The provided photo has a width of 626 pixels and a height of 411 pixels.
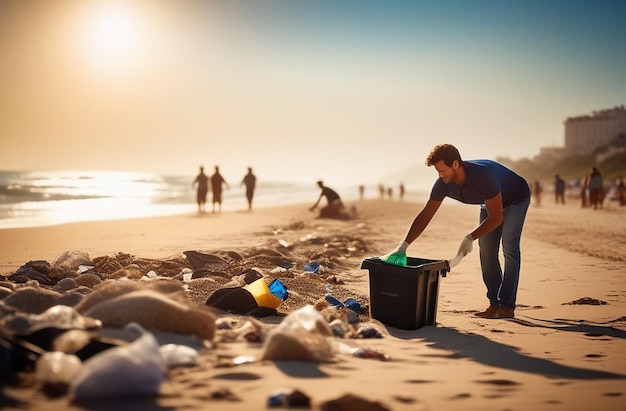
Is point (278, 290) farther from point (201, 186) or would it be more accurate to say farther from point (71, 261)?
point (201, 186)

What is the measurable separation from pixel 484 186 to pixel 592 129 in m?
184

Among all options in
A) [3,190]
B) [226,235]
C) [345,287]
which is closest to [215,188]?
[226,235]

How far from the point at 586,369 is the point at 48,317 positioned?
369cm

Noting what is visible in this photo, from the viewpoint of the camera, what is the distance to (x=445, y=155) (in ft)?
18.9

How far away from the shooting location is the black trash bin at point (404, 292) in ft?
18.4

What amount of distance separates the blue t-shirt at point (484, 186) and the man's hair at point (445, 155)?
0.78 feet

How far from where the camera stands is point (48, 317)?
4113 mm

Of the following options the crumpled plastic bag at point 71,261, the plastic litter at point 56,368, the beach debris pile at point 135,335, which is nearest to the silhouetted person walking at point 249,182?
the crumpled plastic bag at point 71,261

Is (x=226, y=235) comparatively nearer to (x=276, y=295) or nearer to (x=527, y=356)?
(x=276, y=295)

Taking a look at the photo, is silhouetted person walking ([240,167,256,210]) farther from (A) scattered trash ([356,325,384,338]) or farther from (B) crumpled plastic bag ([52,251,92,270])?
(A) scattered trash ([356,325,384,338])

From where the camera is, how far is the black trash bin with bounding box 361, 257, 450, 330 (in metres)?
5.60

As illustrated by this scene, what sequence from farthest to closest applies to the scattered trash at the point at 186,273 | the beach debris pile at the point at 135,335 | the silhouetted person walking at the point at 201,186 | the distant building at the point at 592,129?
the distant building at the point at 592,129
the silhouetted person walking at the point at 201,186
the scattered trash at the point at 186,273
the beach debris pile at the point at 135,335

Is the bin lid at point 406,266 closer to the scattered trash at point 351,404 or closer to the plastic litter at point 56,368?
the scattered trash at point 351,404

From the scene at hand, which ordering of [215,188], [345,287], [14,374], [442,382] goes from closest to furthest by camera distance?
[14,374]
[442,382]
[345,287]
[215,188]
